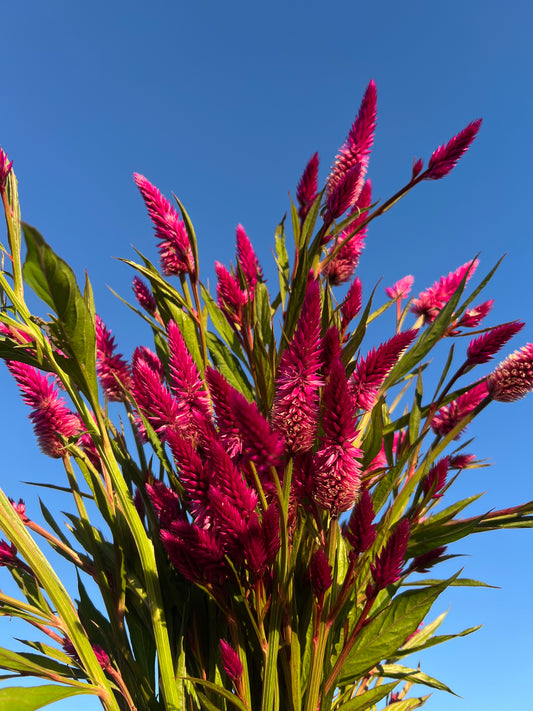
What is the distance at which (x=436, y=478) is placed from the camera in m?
0.93

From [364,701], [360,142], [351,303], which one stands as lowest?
[364,701]

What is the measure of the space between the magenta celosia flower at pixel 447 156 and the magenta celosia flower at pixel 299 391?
599mm

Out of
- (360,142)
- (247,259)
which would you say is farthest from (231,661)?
(360,142)

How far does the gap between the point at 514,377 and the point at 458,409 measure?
0.20m

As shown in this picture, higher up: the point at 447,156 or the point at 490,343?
the point at 447,156

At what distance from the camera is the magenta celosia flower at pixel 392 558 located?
2.42 ft

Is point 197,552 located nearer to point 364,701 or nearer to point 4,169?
point 364,701

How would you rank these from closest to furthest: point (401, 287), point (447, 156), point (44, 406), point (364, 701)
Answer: point (364, 701)
point (44, 406)
point (447, 156)
point (401, 287)

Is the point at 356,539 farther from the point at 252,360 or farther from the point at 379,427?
the point at 252,360

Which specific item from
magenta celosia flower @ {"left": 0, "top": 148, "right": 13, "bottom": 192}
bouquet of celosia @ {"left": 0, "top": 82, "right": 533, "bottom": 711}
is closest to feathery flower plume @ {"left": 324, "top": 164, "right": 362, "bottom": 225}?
bouquet of celosia @ {"left": 0, "top": 82, "right": 533, "bottom": 711}

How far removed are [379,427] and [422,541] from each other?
22 centimetres

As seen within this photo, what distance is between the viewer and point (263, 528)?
73 centimetres

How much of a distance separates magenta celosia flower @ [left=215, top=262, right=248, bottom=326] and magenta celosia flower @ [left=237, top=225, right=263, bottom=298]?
0.03 m

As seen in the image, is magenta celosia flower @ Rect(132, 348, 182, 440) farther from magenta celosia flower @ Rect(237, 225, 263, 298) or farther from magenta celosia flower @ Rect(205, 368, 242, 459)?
magenta celosia flower @ Rect(237, 225, 263, 298)
